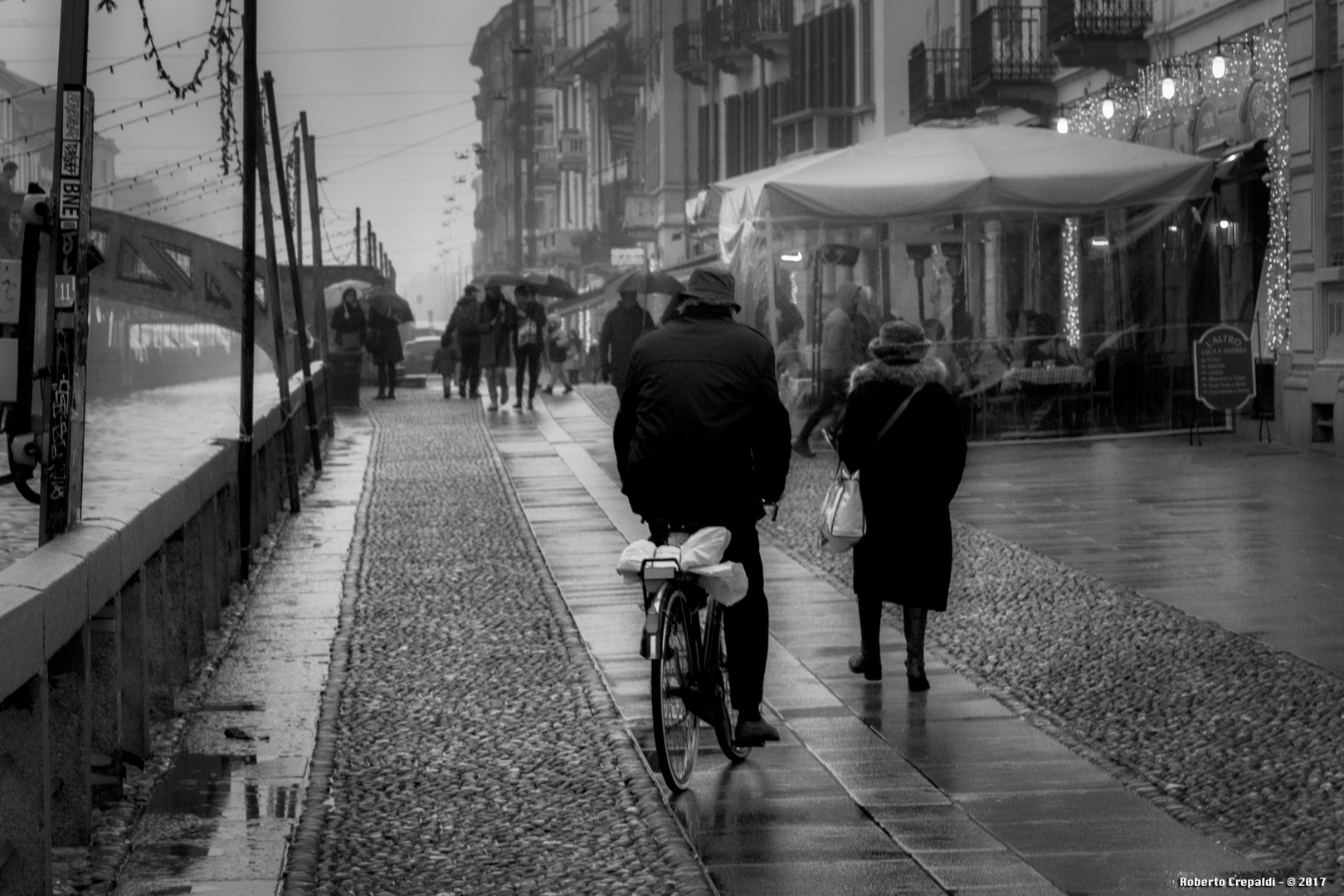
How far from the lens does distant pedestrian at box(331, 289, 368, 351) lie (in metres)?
32.5

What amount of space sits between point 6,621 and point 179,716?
3.09 m

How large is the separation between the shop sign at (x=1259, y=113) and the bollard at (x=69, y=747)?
16577mm

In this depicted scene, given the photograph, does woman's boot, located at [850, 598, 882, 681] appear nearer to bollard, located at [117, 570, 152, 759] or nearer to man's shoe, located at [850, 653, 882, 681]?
man's shoe, located at [850, 653, 882, 681]

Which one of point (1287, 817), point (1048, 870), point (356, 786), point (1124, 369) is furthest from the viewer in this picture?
point (1124, 369)

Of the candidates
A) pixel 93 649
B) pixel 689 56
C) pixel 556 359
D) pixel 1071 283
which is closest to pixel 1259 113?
pixel 1071 283

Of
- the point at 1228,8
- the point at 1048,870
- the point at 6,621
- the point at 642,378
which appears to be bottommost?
the point at 1048,870

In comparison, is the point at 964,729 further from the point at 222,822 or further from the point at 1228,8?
the point at 1228,8

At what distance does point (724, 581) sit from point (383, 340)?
27.7 m

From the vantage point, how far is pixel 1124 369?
2086 centimetres

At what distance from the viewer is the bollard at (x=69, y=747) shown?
5.65 metres

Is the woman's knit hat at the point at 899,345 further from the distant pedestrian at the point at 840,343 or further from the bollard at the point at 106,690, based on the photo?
the distant pedestrian at the point at 840,343

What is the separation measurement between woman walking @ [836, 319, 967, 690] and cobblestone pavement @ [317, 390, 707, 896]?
118 centimetres

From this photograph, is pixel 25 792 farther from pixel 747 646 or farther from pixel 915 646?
pixel 915 646

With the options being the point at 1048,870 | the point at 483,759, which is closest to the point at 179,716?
the point at 483,759
